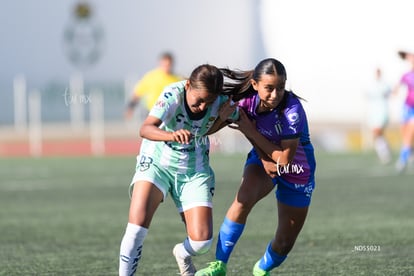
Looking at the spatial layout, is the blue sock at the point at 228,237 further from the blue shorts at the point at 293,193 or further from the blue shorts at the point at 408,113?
the blue shorts at the point at 408,113

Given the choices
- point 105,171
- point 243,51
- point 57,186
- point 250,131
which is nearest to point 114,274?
point 250,131

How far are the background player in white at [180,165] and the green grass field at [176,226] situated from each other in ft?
3.52

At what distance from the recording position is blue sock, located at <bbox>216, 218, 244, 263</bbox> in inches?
315

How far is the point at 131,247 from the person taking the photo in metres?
7.35

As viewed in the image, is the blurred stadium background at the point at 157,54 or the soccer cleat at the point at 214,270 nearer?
the soccer cleat at the point at 214,270

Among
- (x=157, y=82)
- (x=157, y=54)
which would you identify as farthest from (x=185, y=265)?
(x=157, y=54)

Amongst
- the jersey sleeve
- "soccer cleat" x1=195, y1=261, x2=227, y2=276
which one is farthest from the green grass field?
the jersey sleeve

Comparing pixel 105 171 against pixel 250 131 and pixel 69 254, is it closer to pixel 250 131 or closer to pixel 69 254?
pixel 69 254

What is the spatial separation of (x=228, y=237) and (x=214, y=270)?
0.31 meters

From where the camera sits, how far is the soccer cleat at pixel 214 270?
306 inches

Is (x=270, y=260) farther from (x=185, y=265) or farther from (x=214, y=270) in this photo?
(x=185, y=265)

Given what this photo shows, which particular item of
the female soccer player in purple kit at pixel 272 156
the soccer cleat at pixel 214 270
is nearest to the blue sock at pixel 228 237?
the female soccer player in purple kit at pixel 272 156

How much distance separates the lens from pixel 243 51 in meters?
37.9

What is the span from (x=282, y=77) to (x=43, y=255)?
337 centimetres
